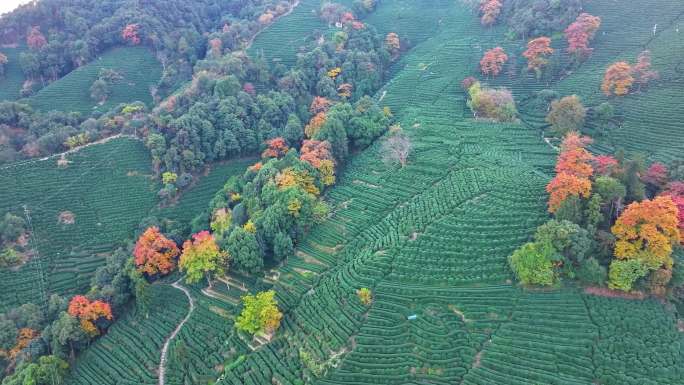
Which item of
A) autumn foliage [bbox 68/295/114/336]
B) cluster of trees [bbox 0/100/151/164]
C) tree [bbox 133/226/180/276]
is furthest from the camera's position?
cluster of trees [bbox 0/100/151/164]

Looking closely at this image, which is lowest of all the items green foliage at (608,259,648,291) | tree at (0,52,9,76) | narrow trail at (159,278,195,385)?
narrow trail at (159,278,195,385)

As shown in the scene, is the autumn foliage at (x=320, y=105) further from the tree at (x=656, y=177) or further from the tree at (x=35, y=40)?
the tree at (x=35, y=40)

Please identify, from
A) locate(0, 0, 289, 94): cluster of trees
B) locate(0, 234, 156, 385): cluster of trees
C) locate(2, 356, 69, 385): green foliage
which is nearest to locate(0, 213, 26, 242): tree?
locate(0, 234, 156, 385): cluster of trees

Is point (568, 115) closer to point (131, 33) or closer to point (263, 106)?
point (263, 106)

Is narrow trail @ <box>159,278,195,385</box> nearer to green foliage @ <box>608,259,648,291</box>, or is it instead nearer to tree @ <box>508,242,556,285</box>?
tree @ <box>508,242,556,285</box>

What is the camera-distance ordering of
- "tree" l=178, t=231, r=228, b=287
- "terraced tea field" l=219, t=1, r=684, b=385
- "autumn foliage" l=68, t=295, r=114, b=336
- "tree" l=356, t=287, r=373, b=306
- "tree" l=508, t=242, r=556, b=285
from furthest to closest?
"tree" l=178, t=231, r=228, b=287, "autumn foliage" l=68, t=295, r=114, b=336, "tree" l=356, t=287, r=373, b=306, "tree" l=508, t=242, r=556, b=285, "terraced tea field" l=219, t=1, r=684, b=385

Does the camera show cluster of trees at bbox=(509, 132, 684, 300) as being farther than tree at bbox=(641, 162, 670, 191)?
No
